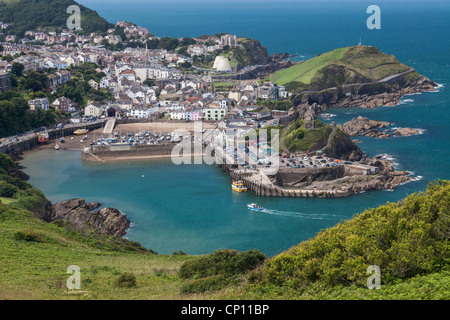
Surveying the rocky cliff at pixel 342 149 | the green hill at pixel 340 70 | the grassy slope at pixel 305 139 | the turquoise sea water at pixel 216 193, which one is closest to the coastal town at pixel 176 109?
the rocky cliff at pixel 342 149

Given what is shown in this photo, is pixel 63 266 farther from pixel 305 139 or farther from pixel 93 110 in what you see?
pixel 93 110

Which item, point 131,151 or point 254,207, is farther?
point 131,151

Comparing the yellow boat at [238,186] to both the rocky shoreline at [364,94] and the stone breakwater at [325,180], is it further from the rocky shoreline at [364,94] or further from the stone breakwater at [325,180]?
the rocky shoreline at [364,94]

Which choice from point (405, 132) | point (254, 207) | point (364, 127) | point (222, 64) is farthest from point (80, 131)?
point (222, 64)

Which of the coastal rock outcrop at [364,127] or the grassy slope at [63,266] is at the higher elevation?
the coastal rock outcrop at [364,127]

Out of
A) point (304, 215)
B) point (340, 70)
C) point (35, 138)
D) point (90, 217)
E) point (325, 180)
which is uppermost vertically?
point (340, 70)

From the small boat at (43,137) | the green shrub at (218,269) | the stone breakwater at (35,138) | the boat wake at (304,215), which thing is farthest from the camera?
the small boat at (43,137)

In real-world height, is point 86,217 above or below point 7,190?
below

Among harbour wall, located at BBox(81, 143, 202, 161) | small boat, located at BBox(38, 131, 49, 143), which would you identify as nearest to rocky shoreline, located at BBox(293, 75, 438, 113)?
harbour wall, located at BBox(81, 143, 202, 161)
